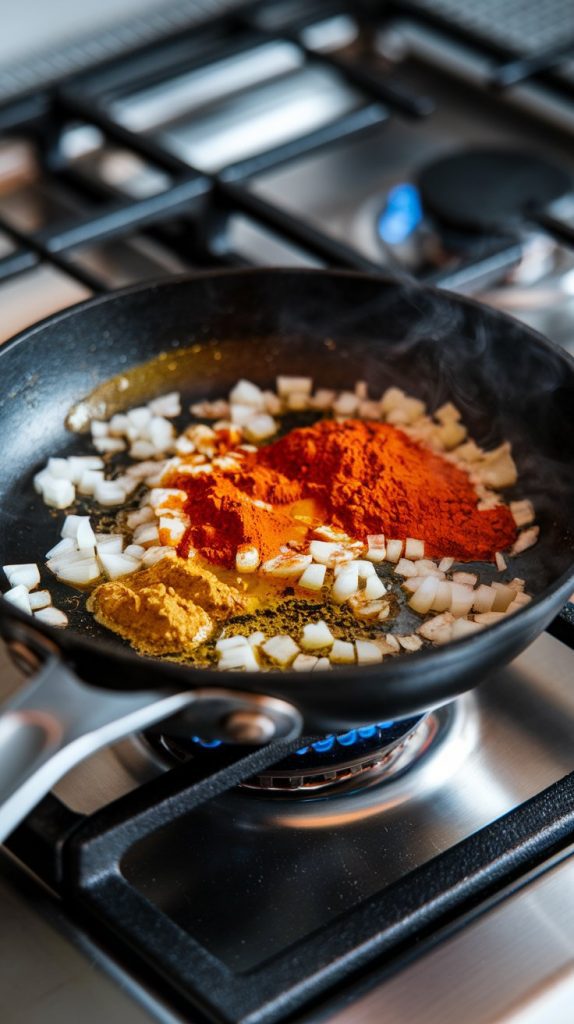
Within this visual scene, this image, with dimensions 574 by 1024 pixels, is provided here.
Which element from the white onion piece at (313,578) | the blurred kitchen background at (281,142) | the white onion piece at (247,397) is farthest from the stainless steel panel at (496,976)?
the blurred kitchen background at (281,142)

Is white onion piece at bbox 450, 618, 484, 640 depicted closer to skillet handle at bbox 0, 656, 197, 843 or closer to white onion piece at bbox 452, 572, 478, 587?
white onion piece at bbox 452, 572, 478, 587

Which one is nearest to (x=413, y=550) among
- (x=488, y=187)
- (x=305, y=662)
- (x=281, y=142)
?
(x=305, y=662)

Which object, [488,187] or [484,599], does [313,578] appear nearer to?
[484,599]

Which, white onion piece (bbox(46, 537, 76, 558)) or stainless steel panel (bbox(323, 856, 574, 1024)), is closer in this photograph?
stainless steel panel (bbox(323, 856, 574, 1024))

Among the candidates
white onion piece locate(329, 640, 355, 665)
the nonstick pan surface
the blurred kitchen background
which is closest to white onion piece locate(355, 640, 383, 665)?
white onion piece locate(329, 640, 355, 665)

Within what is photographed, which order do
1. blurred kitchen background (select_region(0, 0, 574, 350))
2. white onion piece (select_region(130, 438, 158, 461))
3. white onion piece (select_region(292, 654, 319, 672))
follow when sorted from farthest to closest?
blurred kitchen background (select_region(0, 0, 574, 350)) < white onion piece (select_region(130, 438, 158, 461)) < white onion piece (select_region(292, 654, 319, 672))

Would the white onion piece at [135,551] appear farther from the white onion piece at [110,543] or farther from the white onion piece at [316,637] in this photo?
the white onion piece at [316,637]
